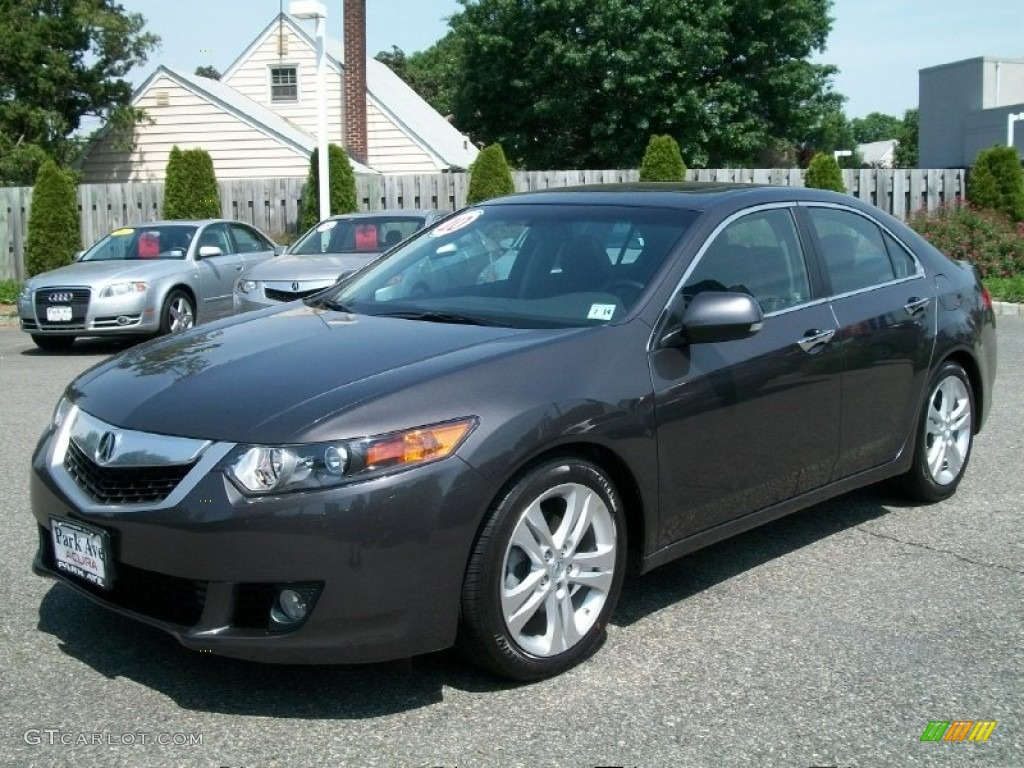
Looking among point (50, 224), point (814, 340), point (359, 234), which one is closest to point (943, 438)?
point (814, 340)

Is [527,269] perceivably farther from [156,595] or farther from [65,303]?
[65,303]

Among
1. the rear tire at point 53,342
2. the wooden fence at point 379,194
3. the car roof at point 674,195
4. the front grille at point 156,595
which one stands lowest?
the rear tire at point 53,342

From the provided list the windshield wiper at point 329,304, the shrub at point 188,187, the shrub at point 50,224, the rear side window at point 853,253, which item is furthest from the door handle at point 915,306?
the shrub at point 188,187

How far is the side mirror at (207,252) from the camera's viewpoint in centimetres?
1473

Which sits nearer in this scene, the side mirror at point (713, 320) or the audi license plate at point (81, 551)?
the audi license plate at point (81, 551)

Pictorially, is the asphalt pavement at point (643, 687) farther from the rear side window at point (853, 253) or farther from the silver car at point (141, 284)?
the silver car at point (141, 284)

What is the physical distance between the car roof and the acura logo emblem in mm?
2275

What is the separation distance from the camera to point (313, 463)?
356cm

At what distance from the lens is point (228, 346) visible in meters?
4.48

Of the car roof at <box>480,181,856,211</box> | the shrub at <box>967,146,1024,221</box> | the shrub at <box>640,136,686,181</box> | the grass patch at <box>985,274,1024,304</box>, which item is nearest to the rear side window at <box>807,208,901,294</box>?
the car roof at <box>480,181,856,211</box>

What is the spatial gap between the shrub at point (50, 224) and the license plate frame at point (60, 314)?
322 inches

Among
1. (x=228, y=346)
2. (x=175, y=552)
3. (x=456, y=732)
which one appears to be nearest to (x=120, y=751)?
(x=175, y=552)

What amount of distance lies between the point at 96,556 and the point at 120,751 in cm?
63

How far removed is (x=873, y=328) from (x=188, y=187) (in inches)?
764
